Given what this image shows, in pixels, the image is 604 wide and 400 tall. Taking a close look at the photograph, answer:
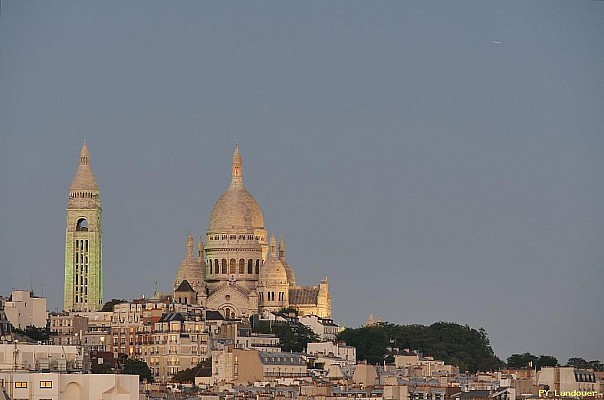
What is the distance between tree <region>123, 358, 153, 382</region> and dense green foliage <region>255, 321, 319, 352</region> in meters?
15.1

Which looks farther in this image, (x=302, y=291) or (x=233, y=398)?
(x=302, y=291)

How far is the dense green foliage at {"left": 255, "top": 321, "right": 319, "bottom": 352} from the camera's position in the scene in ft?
454

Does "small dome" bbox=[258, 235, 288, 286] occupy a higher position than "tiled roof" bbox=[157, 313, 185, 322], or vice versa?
"small dome" bbox=[258, 235, 288, 286]

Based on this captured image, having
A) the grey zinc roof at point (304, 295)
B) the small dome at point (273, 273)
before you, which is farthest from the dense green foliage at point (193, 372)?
the grey zinc roof at point (304, 295)

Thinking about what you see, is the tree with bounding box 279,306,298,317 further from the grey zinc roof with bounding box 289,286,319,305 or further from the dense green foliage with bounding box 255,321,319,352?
the dense green foliage with bounding box 255,321,319,352

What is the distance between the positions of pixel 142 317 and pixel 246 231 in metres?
17.5

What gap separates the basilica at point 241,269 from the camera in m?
154

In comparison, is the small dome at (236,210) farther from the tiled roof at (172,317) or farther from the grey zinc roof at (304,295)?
the tiled roof at (172,317)

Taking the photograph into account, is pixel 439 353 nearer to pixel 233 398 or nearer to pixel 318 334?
pixel 318 334

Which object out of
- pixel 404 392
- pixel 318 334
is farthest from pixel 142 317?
pixel 404 392

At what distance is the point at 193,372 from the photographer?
125 metres

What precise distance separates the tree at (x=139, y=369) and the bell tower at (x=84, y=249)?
27237 mm

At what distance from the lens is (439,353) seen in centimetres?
14188

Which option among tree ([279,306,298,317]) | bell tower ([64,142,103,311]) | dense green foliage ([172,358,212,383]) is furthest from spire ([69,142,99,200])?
dense green foliage ([172,358,212,383])
